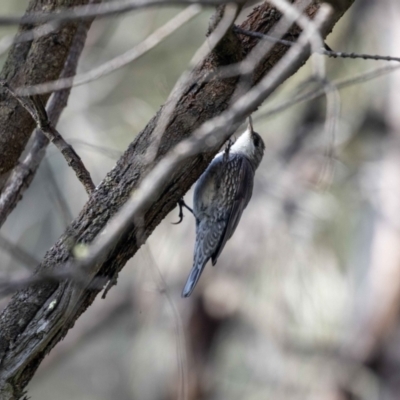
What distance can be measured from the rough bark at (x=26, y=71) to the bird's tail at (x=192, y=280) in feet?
3.93

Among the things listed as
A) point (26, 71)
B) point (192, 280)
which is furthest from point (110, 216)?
point (192, 280)

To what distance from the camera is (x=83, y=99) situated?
7.23m

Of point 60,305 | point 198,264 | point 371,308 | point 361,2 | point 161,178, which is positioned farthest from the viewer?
point 361,2

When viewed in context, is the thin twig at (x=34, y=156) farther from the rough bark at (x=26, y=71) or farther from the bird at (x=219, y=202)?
the bird at (x=219, y=202)

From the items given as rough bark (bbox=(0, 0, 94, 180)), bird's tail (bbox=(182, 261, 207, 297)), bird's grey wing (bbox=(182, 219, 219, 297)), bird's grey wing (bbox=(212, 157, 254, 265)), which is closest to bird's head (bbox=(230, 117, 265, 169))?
bird's grey wing (bbox=(212, 157, 254, 265))

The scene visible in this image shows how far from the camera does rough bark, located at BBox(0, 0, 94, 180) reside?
281cm

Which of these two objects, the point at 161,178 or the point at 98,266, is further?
the point at 98,266

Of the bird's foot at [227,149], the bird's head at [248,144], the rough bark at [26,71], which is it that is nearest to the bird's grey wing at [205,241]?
the bird's foot at [227,149]

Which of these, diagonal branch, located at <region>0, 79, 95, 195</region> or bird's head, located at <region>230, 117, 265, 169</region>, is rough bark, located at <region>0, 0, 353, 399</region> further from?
bird's head, located at <region>230, 117, 265, 169</region>

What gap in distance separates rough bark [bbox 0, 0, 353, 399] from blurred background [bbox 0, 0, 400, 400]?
3279mm

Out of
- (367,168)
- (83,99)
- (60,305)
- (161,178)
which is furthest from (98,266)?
(83,99)

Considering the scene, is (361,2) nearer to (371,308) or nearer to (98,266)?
(371,308)

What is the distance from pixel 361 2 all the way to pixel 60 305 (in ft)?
19.7

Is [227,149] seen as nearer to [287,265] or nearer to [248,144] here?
[248,144]
